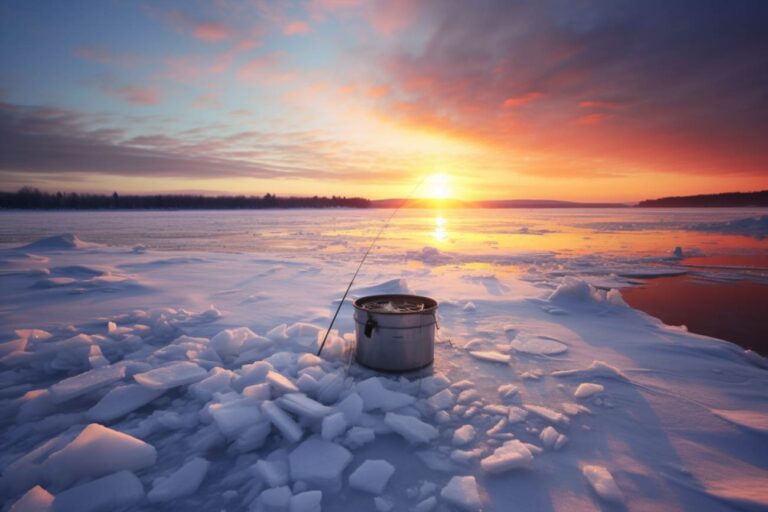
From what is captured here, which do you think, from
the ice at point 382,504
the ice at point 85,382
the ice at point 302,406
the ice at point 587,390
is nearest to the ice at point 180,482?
the ice at point 302,406

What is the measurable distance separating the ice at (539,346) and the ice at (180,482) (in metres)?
3.03

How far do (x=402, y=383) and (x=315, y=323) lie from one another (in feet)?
6.02

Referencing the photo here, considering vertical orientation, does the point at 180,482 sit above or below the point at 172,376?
below

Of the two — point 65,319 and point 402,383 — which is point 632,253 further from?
point 65,319

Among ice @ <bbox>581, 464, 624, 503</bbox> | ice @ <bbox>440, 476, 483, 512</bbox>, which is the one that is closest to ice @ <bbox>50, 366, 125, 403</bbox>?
ice @ <bbox>440, 476, 483, 512</bbox>

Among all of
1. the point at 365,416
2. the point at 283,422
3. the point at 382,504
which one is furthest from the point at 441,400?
the point at 283,422

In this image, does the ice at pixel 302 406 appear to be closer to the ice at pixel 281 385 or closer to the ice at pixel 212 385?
the ice at pixel 281 385

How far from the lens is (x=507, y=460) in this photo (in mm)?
1939

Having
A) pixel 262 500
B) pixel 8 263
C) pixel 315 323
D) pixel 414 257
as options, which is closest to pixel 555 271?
pixel 414 257

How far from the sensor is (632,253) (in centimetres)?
1102

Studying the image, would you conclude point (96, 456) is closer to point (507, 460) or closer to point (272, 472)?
point (272, 472)

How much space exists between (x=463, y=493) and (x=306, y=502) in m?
0.80

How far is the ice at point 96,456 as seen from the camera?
71.5 inches

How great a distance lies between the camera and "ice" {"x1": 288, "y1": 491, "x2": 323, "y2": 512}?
165 cm
